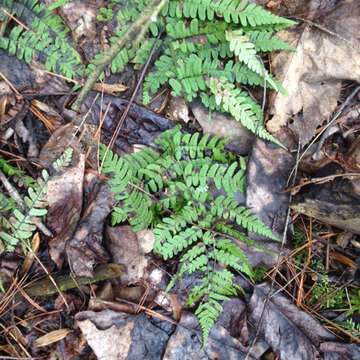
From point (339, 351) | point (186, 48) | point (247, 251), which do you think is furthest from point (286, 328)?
point (186, 48)

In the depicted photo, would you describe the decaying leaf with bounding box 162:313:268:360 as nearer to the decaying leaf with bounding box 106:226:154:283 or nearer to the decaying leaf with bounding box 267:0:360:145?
the decaying leaf with bounding box 106:226:154:283

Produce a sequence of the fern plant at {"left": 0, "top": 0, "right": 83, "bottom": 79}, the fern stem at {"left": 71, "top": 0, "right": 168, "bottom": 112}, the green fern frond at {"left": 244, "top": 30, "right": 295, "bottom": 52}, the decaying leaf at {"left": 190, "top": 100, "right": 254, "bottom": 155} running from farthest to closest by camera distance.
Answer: the decaying leaf at {"left": 190, "top": 100, "right": 254, "bottom": 155}
the fern plant at {"left": 0, "top": 0, "right": 83, "bottom": 79}
the green fern frond at {"left": 244, "top": 30, "right": 295, "bottom": 52}
the fern stem at {"left": 71, "top": 0, "right": 168, "bottom": 112}

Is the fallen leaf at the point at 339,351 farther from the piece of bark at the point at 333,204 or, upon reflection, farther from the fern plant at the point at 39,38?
the fern plant at the point at 39,38

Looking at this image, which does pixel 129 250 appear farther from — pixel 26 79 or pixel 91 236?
pixel 26 79

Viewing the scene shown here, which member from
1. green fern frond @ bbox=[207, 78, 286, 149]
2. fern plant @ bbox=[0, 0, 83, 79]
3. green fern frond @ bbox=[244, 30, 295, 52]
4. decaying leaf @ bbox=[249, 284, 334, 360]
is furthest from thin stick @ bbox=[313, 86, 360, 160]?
fern plant @ bbox=[0, 0, 83, 79]

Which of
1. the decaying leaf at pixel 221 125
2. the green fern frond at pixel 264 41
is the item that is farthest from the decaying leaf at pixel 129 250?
the green fern frond at pixel 264 41

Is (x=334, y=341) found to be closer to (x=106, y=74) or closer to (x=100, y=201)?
(x=100, y=201)
